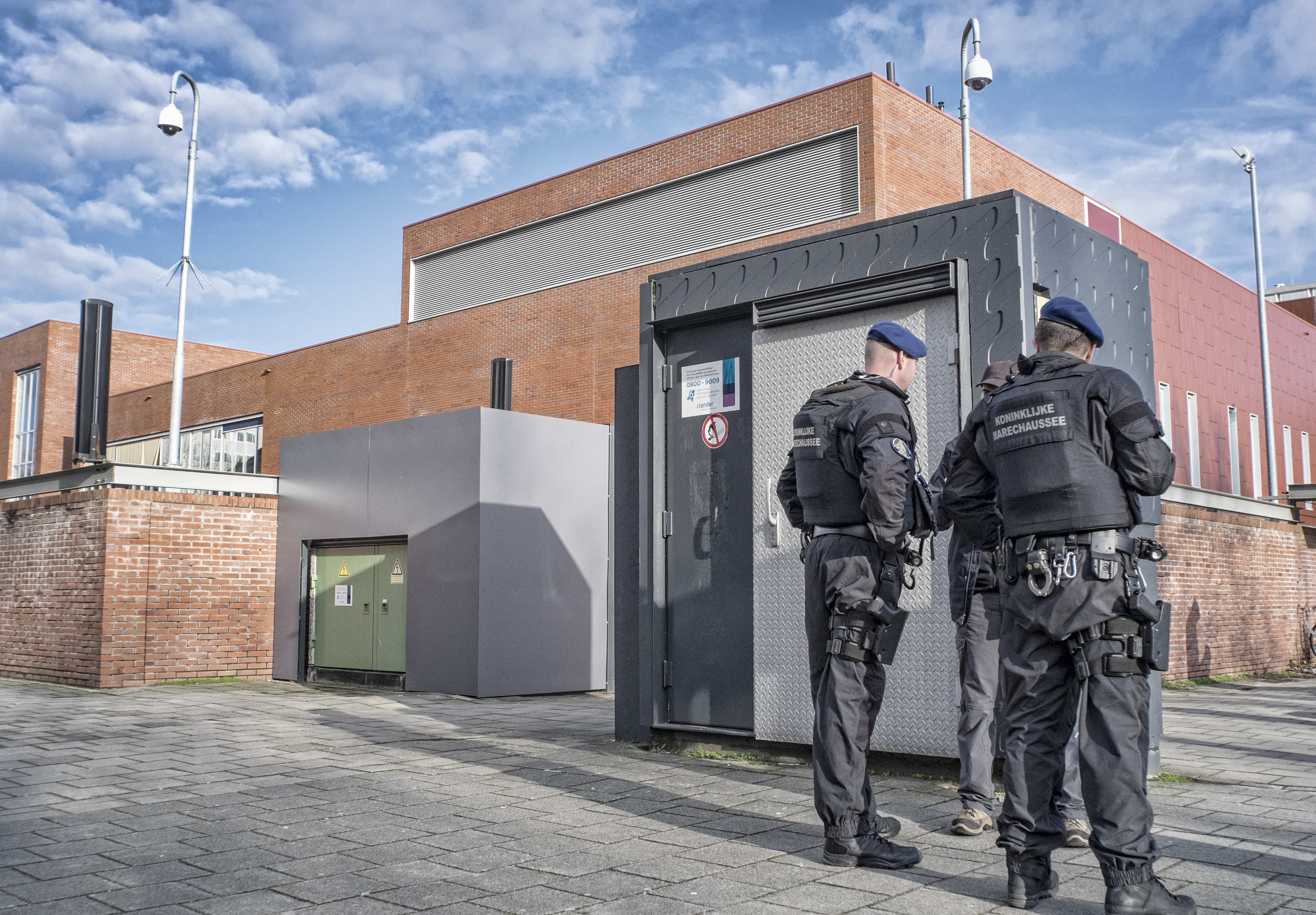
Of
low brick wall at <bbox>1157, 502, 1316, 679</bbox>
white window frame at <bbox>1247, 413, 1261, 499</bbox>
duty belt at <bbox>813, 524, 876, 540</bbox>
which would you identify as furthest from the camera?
white window frame at <bbox>1247, 413, 1261, 499</bbox>

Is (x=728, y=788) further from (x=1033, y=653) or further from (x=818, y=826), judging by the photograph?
(x=1033, y=653)

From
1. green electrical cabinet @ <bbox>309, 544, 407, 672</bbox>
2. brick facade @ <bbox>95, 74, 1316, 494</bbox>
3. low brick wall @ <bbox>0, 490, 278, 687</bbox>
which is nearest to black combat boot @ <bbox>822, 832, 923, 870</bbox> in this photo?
green electrical cabinet @ <bbox>309, 544, 407, 672</bbox>

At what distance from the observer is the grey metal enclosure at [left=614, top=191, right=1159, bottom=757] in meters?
5.67

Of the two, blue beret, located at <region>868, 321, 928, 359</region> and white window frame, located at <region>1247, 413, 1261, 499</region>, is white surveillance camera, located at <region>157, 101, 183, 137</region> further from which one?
white window frame, located at <region>1247, 413, 1261, 499</region>

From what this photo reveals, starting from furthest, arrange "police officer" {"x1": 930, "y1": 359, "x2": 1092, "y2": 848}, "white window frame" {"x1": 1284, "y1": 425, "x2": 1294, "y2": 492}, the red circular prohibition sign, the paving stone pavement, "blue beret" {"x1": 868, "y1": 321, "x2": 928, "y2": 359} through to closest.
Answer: "white window frame" {"x1": 1284, "y1": 425, "x2": 1294, "y2": 492} < the red circular prohibition sign < "police officer" {"x1": 930, "y1": 359, "x2": 1092, "y2": 848} < "blue beret" {"x1": 868, "y1": 321, "x2": 928, "y2": 359} < the paving stone pavement

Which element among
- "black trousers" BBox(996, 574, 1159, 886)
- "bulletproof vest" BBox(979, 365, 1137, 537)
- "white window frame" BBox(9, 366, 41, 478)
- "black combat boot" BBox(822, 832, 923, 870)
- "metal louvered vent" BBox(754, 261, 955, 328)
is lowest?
"black combat boot" BBox(822, 832, 923, 870)

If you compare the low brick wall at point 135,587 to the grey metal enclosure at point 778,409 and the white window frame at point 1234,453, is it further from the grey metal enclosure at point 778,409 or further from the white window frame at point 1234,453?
the white window frame at point 1234,453

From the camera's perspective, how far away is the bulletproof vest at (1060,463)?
11.3ft

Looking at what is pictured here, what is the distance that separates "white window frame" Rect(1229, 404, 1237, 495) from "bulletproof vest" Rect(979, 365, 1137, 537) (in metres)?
24.9

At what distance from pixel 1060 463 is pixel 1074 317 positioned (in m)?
0.55

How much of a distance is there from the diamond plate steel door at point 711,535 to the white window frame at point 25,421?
35.5 m

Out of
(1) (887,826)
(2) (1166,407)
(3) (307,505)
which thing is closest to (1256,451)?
(2) (1166,407)

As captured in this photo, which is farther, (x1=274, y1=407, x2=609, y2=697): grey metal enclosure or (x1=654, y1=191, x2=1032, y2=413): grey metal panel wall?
(x1=274, y1=407, x2=609, y2=697): grey metal enclosure

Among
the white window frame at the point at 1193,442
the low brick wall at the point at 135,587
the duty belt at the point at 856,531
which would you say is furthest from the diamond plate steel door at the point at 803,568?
the white window frame at the point at 1193,442
